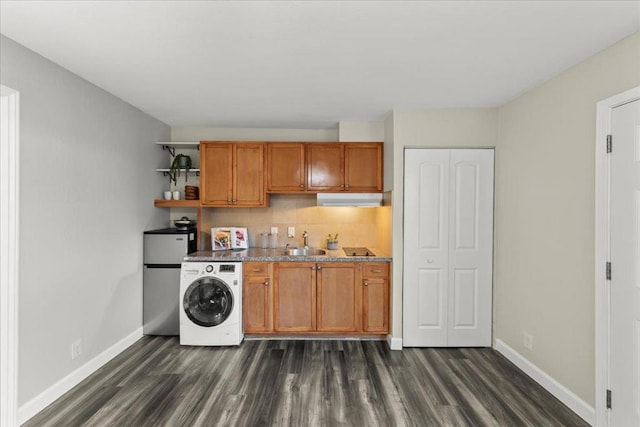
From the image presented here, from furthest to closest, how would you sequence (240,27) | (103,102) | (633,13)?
(103,102)
(240,27)
(633,13)

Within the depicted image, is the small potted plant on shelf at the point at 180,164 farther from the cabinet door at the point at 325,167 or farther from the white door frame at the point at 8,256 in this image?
the white door frame at the point at 8,256

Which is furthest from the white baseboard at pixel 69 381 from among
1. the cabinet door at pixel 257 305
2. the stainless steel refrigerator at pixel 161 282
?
the cabinet door at pixel 257 305

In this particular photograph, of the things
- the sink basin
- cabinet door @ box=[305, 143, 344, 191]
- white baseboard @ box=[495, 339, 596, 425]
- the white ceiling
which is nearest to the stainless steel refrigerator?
the sink basin

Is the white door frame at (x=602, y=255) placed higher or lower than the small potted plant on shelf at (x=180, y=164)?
lower

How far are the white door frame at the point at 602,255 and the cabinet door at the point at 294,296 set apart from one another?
253 centimetres

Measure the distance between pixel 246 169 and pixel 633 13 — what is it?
3.58 m

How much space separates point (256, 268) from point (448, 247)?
6.92 feet

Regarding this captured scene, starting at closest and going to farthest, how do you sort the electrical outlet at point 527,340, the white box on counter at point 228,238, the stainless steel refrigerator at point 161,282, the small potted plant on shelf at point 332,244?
the electrical outlet at point 527,340
the stainless steel refrigerator at point 161,282
the white box on counter at point 228,238
the small potted plant on shelf at point 332,244

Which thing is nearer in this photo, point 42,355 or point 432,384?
point 42,355

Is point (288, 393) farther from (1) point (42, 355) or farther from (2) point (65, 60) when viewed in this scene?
(2) point (65, 60)

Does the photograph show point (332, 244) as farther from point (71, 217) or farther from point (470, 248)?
point (71, 217)

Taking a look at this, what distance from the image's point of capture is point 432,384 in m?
3.09

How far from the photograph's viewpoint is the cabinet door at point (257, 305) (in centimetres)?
406

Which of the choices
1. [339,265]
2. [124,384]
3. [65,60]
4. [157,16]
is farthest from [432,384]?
[65,60]
